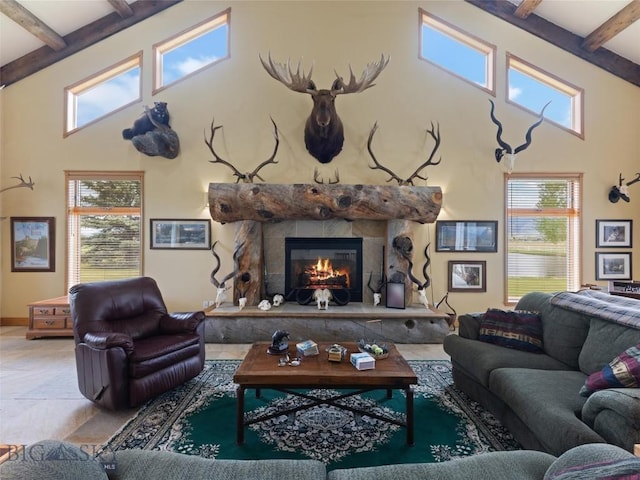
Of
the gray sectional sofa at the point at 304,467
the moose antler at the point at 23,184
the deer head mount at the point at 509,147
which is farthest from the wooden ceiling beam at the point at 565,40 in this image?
the moose antler at the point at 23,184

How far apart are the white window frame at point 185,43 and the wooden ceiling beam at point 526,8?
14.9 ft

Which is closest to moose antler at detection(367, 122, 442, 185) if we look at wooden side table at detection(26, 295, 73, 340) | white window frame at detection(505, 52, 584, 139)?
white window frame at detection(505, 52, 584, 139)

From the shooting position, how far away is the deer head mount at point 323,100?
4148 mm

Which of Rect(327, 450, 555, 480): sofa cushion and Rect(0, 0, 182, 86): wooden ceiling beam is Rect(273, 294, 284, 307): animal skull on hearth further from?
Rect(0, 0, 182, 86): wooden ceiling beam

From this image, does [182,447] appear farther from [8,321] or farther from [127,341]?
[8,321]

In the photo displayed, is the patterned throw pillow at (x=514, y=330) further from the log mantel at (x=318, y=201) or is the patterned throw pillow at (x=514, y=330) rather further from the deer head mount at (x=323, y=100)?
the deer head mount at (x=323, y=100)

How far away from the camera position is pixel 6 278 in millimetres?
5020

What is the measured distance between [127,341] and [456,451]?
2.57m

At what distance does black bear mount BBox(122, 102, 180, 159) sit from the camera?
4.77 m

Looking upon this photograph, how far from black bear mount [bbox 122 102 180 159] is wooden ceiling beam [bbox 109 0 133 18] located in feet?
4.77

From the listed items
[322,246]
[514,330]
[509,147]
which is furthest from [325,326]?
[509,147]

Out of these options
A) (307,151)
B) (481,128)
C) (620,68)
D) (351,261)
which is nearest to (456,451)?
(351,261)

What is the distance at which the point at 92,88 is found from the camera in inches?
206

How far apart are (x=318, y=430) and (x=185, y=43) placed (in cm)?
593
